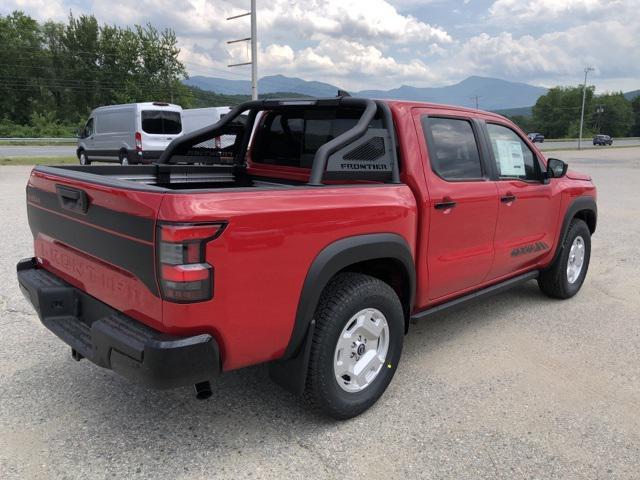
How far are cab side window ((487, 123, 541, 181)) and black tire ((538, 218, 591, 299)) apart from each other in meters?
0.90

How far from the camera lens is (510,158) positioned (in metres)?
4.25

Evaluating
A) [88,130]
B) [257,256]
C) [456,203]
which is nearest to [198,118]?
[88,130]

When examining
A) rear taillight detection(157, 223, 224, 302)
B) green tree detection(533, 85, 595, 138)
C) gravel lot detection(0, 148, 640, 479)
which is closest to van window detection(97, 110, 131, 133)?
gravel lot detection(0, 148, 640, 479)

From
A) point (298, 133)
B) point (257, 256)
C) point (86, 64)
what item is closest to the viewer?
point (257, 256)

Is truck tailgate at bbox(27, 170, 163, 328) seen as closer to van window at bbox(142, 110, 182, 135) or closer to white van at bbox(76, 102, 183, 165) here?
white van at bbox(76, 102, 183, 165)

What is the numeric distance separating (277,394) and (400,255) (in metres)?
1.16

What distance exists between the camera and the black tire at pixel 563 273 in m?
4.96

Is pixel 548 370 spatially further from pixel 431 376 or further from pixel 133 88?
pixel 133 88

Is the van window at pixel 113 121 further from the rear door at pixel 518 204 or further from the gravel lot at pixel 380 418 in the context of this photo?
the rear door at pixel 518 204

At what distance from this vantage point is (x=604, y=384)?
346 centimetres

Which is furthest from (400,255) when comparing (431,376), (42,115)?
(42,115)

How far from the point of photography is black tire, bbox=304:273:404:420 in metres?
2.71

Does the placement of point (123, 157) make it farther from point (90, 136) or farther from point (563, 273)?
point (563, 273)

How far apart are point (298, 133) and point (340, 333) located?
5.44ft
